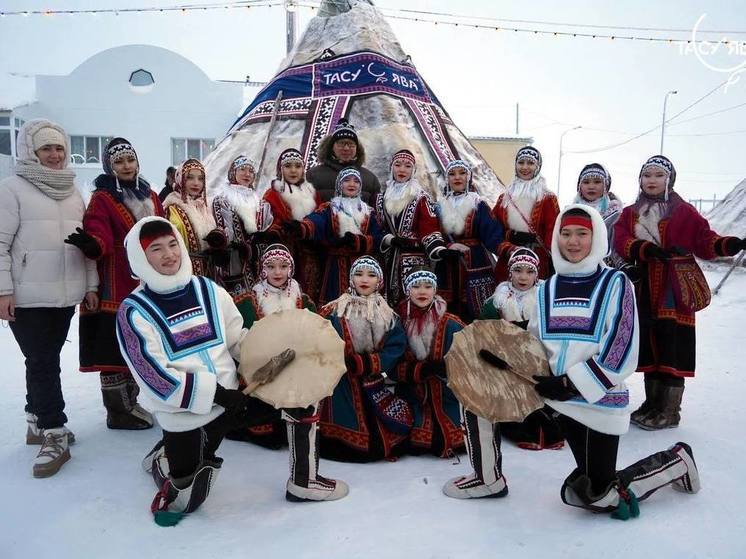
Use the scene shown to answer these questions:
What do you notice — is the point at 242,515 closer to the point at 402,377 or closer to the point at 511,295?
the point at 402,377

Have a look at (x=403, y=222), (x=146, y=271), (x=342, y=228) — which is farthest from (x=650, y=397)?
(x=146, y=271)

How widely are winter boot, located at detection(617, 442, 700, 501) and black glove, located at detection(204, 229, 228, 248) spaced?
7.20 feet

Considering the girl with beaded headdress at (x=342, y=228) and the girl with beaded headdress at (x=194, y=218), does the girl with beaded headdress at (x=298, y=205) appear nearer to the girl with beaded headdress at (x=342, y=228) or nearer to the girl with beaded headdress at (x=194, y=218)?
the girl with beaded headdress at (x=342, y=228)

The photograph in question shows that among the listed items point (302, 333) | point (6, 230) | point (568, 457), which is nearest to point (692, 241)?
point (568, 457)

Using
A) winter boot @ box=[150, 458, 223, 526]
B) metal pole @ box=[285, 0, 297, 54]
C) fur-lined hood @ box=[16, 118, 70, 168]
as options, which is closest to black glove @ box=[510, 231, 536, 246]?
winter boot @ box=[150, 458, 223, 526]

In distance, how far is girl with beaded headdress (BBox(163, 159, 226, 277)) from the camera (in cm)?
319

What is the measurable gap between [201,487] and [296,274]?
5.63ft

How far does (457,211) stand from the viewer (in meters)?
3.50

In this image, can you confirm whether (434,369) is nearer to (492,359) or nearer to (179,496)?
(492,359)

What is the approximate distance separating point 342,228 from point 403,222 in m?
0.37

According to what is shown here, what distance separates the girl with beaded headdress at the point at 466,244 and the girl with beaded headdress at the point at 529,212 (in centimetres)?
10

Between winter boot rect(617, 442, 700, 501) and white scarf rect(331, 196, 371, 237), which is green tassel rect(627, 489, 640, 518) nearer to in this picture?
winter boot rect(617, 442, 700, 501)

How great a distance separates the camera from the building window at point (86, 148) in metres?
13.7

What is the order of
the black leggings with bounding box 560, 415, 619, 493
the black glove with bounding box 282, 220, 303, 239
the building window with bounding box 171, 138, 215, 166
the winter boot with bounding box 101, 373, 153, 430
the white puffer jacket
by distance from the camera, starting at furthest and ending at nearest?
the building window with bounding box 171, 138, 215, 166, the black glove with bounding box 282, 220, 303, 239, the winter boot with bounding box 101, 373, 153, 430, the white puffer jacket, the black leggings with bounding box 560, 415, 619, 493
